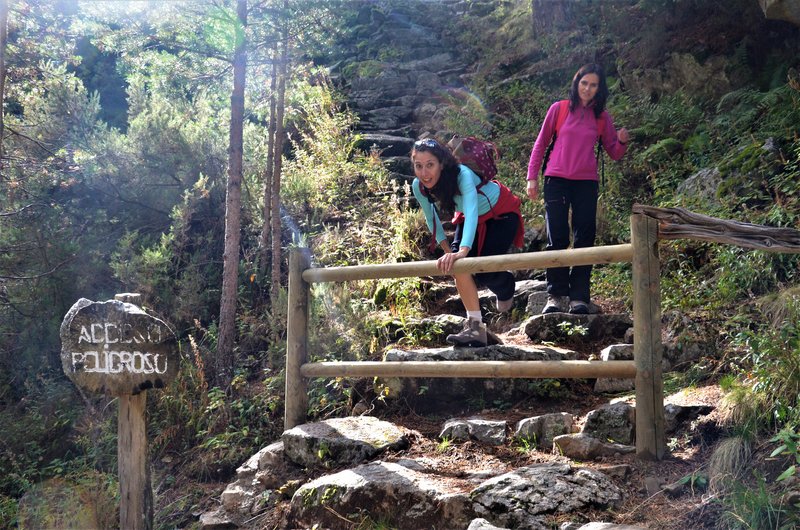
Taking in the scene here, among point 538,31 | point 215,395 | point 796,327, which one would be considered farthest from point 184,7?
point 538,31

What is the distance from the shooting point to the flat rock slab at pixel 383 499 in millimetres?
4164

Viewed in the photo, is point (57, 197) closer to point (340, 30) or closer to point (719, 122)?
point (340, 30)

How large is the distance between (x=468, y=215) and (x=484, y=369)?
3.67ft

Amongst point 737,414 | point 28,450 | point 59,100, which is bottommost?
point 28,450

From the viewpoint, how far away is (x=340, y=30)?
9.95 meters

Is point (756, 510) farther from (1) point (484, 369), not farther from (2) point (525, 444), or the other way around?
(1) point (484, 369)

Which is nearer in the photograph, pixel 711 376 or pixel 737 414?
pixel 737 414

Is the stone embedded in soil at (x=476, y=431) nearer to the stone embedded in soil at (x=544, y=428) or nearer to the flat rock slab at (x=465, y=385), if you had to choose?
the stone embedded in soil at (x=544, y=428)

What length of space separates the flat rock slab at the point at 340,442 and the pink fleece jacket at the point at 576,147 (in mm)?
2296

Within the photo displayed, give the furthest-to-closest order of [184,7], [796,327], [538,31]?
1. [538,31]
2. [184,7]
3. [796,327]

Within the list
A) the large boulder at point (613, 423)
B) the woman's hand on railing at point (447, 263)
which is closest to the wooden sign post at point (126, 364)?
the woman's hand on railing at point (447, 263)

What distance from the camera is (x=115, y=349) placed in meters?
4.26

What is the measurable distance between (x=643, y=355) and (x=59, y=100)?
10.5 metres

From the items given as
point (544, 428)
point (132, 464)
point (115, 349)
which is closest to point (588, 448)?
point (544, 428)
